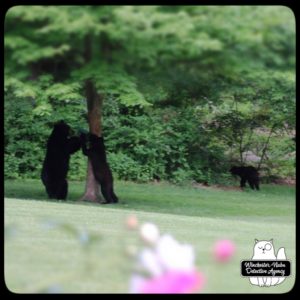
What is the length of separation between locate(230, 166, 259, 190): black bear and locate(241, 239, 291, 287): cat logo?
4.68 meters

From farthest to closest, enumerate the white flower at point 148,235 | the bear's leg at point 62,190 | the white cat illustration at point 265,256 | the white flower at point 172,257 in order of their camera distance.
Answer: the bear's leg at point 62,190 < the white cat illustration at point 265,256 < the white flower at point 148,235 < the white flower at point 172,257

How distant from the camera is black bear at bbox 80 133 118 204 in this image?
10.1 meters

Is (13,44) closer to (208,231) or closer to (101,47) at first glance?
(101,47)

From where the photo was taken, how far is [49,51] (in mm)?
3801

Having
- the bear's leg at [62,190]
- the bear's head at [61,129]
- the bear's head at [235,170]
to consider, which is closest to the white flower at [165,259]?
the bear's head at [235,170]

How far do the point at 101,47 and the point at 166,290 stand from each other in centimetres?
140

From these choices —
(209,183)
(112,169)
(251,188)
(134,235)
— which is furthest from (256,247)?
(251,188)

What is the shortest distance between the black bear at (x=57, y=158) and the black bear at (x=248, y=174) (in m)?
2.14

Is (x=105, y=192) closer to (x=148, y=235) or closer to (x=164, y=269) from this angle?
(x=148, y=235)

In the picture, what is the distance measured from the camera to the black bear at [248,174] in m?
9.63

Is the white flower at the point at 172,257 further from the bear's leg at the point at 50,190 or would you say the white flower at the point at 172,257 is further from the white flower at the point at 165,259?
the bear's leg at the point at 50,190

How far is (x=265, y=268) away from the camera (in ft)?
14.4

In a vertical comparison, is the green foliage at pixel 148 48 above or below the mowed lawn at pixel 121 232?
above

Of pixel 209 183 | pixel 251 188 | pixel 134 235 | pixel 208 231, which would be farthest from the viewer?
pixel 251 188
